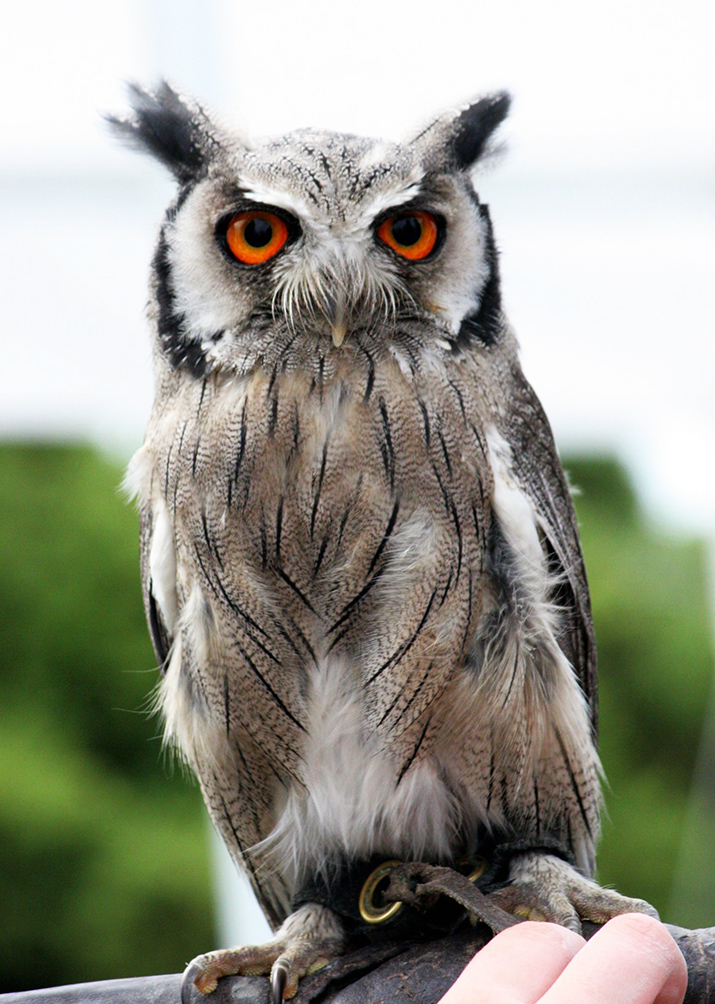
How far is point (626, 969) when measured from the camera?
0.82 metres

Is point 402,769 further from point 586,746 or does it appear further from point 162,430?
point 162,430

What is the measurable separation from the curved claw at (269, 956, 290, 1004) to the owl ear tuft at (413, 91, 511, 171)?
0.96 m

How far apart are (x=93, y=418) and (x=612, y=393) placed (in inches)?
67.8

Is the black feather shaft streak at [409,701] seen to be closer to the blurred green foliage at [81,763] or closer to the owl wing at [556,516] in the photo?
the owl wing at [556,516]

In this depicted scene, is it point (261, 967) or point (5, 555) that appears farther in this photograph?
point (5, 555)

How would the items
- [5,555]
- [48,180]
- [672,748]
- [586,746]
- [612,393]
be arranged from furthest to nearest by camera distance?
[672,748]
[5,555]
[612,393]
[48,180]
[586,746]

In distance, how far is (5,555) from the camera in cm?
343

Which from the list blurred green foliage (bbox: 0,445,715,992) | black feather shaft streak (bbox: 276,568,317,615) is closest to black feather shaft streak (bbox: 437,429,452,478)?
black feather shaft streak (bbox: 276,568,317,615)

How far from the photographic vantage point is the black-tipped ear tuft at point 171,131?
1.15 meters

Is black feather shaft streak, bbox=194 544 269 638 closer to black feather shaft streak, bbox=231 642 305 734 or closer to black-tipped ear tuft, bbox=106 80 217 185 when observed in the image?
black feather shaft streak, bbox=231 642 305 734

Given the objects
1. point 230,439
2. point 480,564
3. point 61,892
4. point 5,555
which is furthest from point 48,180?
point 61,892

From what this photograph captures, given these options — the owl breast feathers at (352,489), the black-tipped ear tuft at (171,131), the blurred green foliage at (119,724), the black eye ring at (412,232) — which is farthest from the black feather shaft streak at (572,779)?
the blurred green foliage at (119,724)

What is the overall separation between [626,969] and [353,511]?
1.74 feet

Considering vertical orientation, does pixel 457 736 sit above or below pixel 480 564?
below
